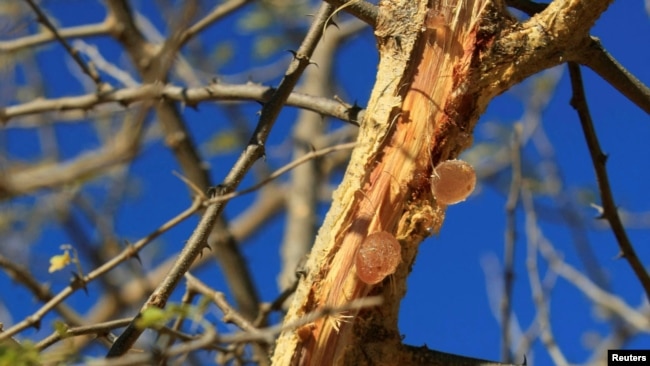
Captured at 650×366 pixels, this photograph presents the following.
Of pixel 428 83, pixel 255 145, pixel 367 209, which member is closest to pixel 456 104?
pixel 428 83

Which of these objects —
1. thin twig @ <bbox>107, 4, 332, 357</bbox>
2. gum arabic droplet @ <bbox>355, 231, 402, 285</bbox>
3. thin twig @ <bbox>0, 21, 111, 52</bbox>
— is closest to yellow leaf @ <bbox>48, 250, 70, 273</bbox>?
thin twig @ <bbox>107, 4, 332, 357</bbox>

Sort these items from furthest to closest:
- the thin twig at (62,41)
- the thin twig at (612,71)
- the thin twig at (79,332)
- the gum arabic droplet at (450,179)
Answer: the thin twig at (62,41), the thin twig at (612,71), the gum arabic droplet at (450,179), the thin twig at (79,332)

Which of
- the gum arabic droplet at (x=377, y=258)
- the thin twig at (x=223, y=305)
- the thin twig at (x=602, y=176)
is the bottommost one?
the gum arabic droplet at (x=377, y=258)

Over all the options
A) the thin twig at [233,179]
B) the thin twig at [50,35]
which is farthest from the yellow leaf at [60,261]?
the thin twig at [50,35]

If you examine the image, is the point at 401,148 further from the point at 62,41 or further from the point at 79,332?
the point at 62,41

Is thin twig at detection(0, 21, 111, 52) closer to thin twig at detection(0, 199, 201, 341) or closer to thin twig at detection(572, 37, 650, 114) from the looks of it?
thin twig at detection(0, 199, 201, 341)

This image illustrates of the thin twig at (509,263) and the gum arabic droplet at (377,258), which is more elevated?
the thin twig at (509,263)

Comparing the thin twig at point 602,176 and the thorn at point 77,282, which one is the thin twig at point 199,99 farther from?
the thin twig at point 602,176
